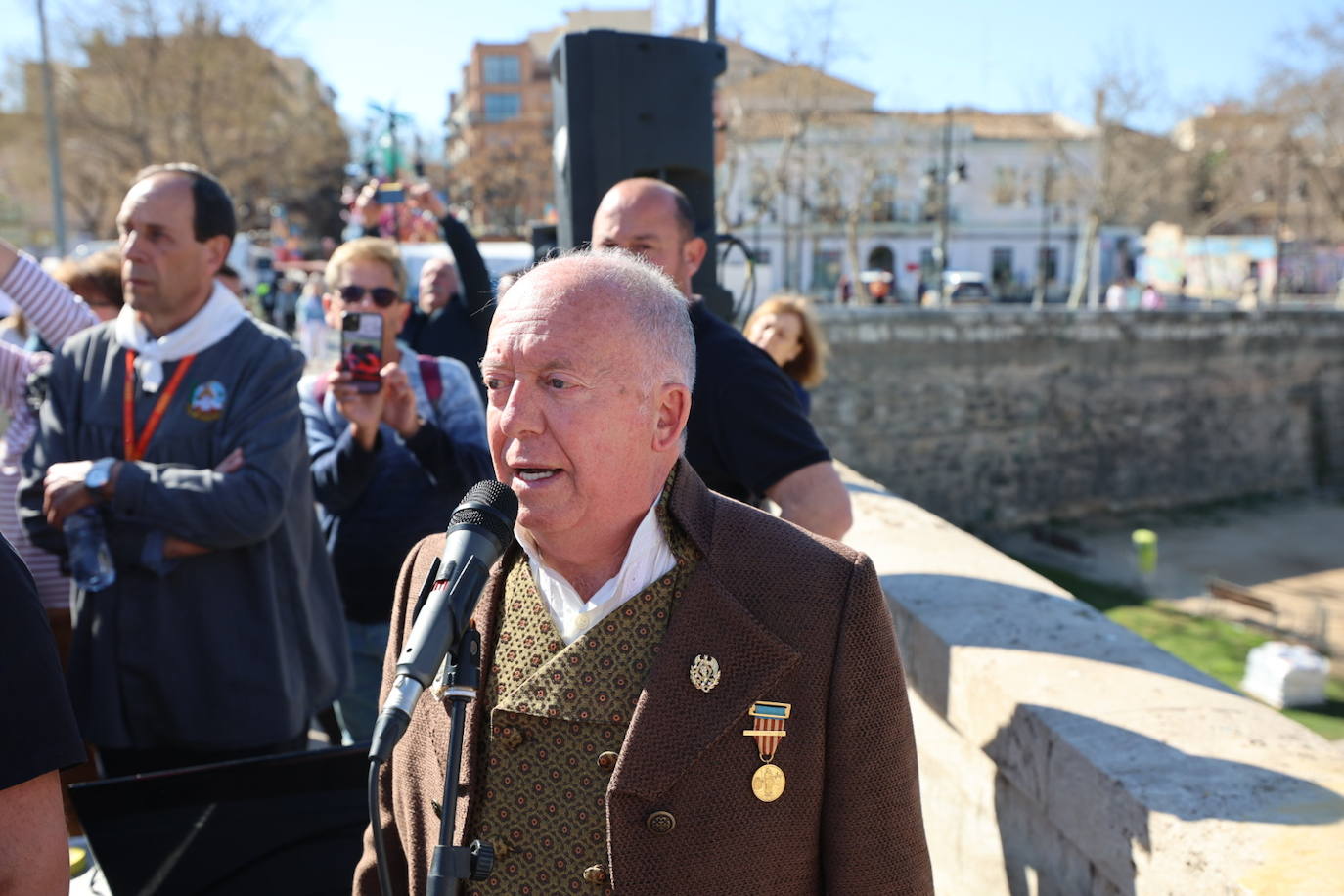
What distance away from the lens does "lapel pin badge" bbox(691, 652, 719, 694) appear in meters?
1.47

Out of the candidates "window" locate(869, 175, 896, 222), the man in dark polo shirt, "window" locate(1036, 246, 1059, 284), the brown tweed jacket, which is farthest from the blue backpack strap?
"window" locate(1036, 246, 1059, 284)

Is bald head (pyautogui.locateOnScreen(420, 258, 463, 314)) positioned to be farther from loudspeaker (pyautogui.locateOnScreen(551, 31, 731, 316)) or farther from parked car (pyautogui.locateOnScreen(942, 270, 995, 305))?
parked car (pyautogui.locateOnScreen(942, 270, 995, 305))

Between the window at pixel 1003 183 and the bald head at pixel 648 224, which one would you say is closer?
the bald head at pixel 648 224

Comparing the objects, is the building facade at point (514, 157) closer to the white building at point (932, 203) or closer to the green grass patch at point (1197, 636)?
the white building at point (932, 203)

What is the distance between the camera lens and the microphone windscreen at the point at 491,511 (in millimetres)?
1344

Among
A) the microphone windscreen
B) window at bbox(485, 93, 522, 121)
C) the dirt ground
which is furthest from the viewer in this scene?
window at bbox(485, 93, 522, 121)

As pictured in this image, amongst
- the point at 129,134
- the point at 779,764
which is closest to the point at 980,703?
the point at 779,764

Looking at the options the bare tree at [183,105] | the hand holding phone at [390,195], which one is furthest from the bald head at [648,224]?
the bare tree at [183,105]

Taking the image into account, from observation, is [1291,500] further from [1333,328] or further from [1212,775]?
[1212,775]

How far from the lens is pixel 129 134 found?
28984mm

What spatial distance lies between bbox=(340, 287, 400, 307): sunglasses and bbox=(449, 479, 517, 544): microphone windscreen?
2.13 meters

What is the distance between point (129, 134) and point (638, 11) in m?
23.3

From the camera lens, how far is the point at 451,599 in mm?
1255

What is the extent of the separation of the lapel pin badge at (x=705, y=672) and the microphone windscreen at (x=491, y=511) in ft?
1.04
